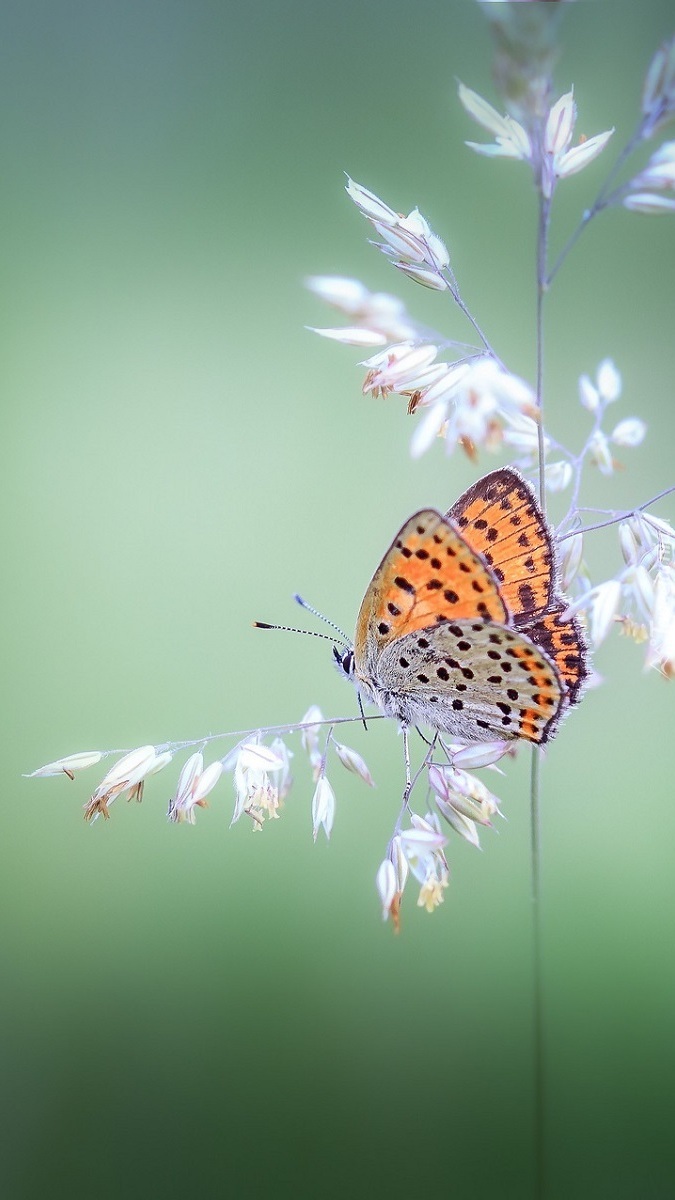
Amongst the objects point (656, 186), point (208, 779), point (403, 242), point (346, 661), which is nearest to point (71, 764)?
point (208, 779)

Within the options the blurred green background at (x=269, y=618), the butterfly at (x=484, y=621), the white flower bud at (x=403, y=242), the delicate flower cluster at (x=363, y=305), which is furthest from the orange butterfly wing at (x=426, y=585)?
the blurred green background at (x=269, y=618)

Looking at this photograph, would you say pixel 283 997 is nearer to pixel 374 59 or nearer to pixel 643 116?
pixel 643 116

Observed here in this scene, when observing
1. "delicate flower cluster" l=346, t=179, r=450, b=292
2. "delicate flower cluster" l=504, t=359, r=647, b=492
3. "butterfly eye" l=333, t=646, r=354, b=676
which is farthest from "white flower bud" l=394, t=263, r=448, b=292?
"butterfly eye" l=333, t=646, r=354, b=676

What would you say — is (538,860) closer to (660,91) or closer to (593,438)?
(593,438)

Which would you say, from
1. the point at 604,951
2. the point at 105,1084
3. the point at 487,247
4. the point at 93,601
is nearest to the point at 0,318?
the point at 93,601

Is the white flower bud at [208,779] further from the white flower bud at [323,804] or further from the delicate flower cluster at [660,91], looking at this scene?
the delicate flower cluster at [660,91]
